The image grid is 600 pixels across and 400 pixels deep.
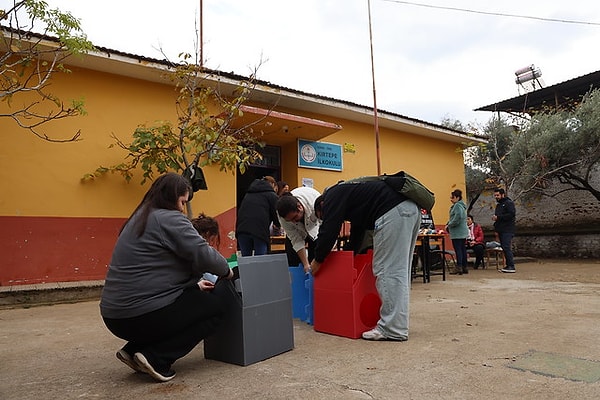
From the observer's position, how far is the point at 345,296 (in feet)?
10.6

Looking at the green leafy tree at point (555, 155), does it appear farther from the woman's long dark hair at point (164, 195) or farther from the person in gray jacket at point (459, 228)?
the woman's long dark hair at point (164, 195)

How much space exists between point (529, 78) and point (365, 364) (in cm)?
1683

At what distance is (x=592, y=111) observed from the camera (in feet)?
36.9

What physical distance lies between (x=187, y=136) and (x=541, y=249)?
1125 cm

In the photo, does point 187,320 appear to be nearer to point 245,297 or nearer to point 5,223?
point 245,297

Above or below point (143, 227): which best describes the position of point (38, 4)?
above

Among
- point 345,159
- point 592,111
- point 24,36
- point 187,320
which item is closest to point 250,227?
point 187,320

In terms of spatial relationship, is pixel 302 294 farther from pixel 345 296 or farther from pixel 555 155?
pixel 555 155

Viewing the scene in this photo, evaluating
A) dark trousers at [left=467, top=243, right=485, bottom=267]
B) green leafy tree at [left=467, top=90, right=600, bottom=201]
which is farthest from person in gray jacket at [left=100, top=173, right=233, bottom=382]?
green leafy tree at [left=467, top=90, right=600, bottom=201]

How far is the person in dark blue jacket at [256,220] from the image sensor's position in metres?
5.01

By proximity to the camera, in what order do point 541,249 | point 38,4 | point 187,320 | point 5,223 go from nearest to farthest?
point 187,320 < point 38,4 < point 5,223 < point 541,249

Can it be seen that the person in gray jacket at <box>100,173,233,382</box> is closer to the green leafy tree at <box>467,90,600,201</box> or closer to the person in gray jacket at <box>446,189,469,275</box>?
the person in gray jacket at <box>446,189,469,275</box>

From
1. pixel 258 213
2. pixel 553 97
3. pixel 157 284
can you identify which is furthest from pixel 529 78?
pixel 157 284

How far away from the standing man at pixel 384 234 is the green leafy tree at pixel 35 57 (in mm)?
3148
